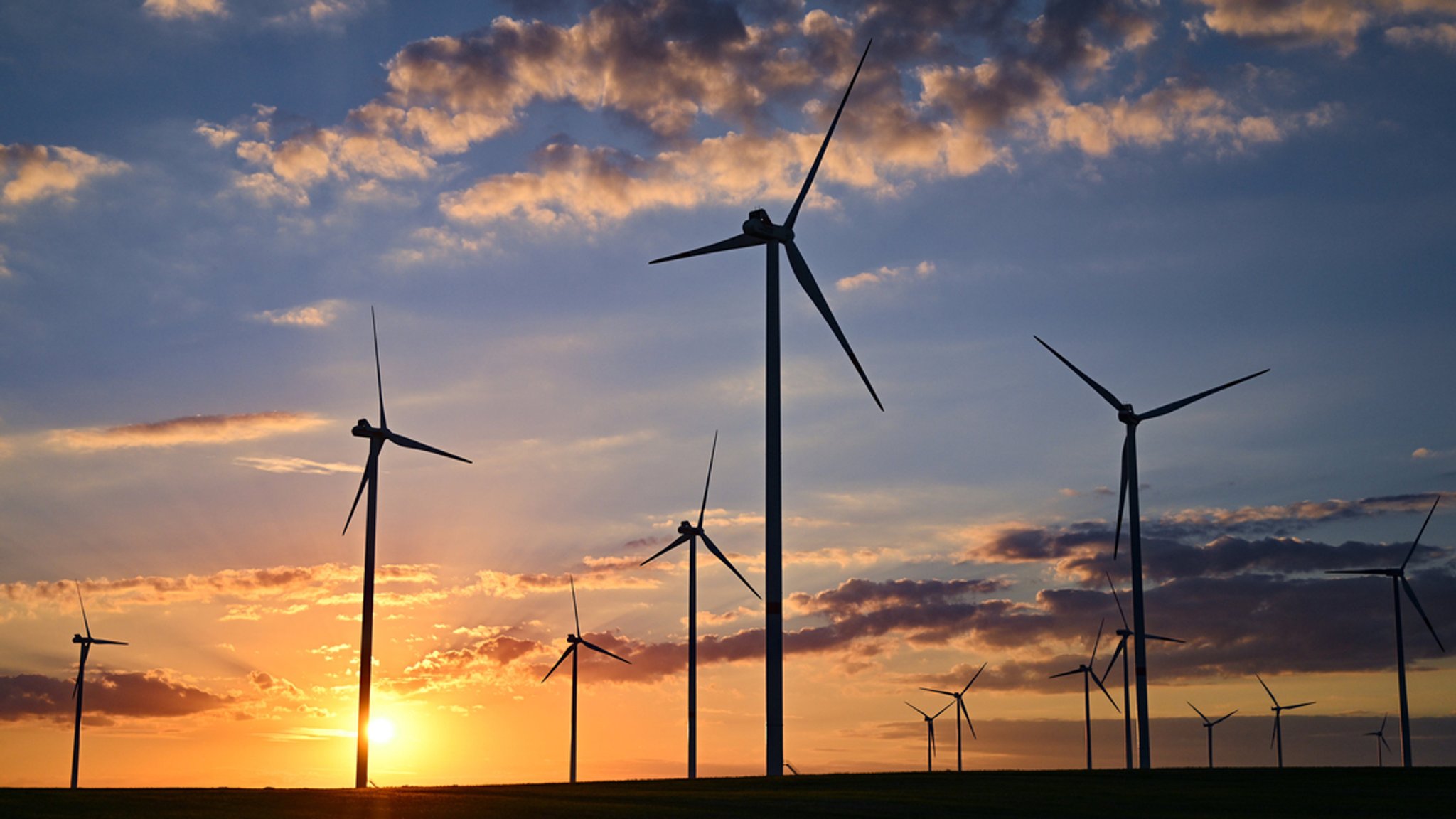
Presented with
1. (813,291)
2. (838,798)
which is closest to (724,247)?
(813,291)

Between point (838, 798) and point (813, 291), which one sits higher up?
point (813, 291)

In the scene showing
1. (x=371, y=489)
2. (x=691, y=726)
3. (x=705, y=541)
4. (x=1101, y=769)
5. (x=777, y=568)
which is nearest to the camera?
(x=777, y=568)

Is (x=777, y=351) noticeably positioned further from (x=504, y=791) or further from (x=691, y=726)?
(x=691, y=726)

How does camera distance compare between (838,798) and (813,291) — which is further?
(813,291)

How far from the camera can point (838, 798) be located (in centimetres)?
5638

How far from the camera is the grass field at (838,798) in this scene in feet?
164

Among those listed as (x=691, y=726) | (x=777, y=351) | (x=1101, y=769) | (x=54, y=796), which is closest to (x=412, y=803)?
(x=54, y=796)

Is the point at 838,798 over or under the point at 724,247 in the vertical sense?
under

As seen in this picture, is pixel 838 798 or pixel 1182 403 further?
pixel 1182 403

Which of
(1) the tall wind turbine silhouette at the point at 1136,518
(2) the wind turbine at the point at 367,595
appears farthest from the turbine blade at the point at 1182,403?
(2) the wind turbine at the point at 367,595

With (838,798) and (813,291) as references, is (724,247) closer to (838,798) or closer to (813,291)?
(813,291)

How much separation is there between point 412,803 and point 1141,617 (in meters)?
61.9

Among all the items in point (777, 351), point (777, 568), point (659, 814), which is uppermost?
point (777, 351)

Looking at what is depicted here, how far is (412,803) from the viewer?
55781mm
